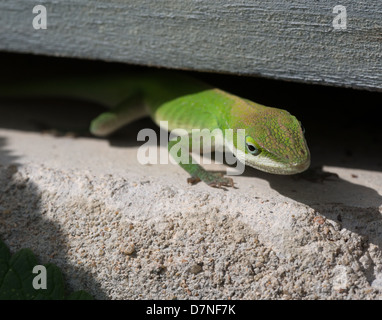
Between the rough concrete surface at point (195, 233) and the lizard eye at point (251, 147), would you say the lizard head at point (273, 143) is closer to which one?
the lizard eye at point (251, 147)

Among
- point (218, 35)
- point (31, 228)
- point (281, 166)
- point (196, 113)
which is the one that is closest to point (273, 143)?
point (281, 166)

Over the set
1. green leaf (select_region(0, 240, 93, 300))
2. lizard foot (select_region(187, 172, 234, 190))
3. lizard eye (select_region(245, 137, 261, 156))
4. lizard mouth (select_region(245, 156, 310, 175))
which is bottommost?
green leaf (select_region(0, 240, 93, 300))

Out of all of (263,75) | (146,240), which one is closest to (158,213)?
(146,240)

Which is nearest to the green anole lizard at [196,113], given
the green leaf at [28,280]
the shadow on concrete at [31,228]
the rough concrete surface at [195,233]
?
the rough concrete surface at [195,233]

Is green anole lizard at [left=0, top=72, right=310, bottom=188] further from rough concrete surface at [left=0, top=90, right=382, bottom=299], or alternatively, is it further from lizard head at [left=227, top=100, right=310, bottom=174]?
rough concrete surface at [left=0, top=90, right=382, bottom=299]

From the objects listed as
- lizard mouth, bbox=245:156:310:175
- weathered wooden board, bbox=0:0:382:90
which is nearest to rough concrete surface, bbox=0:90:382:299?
lizard mouth, bbox=245:156:310:175
